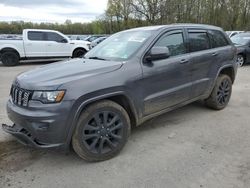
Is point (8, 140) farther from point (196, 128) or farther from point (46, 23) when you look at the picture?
point (46, 23)

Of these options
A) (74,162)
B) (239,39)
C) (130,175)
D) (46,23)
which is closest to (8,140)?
(74,162)

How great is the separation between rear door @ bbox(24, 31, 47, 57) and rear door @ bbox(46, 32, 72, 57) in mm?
250

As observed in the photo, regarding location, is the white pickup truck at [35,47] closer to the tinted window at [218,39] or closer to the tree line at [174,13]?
the tinted window at [218,39]

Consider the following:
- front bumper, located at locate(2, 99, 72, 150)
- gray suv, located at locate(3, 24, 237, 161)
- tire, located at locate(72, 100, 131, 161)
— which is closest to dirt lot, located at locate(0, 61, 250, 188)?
tire, located at locate(72, 100, 131, 161)

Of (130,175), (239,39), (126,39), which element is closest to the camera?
(130,175)

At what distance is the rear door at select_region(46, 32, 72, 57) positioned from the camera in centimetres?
1394

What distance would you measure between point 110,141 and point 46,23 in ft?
150

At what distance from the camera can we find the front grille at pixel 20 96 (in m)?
3.18

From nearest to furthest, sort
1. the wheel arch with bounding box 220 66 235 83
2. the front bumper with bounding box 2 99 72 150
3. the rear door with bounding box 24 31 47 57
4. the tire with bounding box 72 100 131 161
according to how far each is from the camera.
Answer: the front bumper with bounding box 2 99 72 150
the tire with bounding box 72 100 131 161
the wheel arch with bounding box 220 66 235 83
the rear door with bounding box 24 31 47 57

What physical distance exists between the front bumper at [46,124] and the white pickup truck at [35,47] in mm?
11113

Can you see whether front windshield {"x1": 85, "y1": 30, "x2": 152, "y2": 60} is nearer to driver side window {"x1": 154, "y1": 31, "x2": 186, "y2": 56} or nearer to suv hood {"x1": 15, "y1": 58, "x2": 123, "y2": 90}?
driver side window {"x1": 154, "y1": 31, "x2": 186, "y2": 56}

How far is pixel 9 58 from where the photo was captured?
13.4 metres

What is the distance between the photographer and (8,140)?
13.6 ft

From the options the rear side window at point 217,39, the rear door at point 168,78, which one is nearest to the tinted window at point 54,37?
the rear side window at point 217,39
